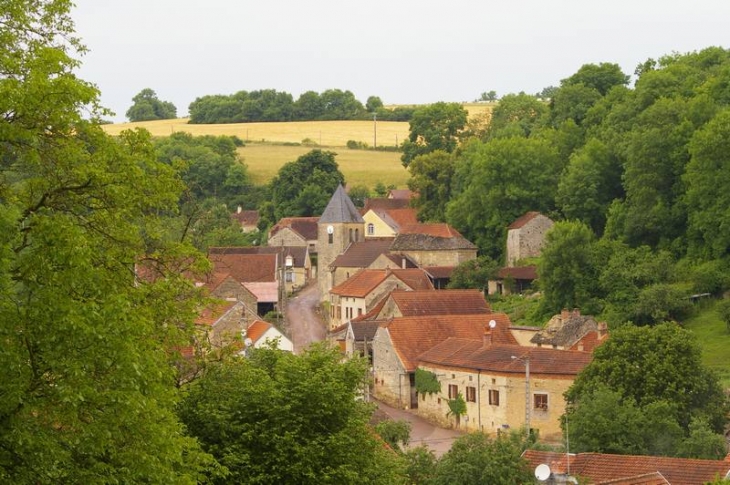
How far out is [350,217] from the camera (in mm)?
88000

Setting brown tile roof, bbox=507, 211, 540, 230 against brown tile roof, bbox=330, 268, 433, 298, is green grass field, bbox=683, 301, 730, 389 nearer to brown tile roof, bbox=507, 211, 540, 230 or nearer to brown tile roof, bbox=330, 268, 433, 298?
brown tile roof, bbox=330, 268, 433, 298

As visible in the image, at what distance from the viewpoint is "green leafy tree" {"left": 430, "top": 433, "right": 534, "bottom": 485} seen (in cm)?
2938

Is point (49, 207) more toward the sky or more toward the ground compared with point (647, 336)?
more toward the sky

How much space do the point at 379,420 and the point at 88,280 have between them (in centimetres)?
2624

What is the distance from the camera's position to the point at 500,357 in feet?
160

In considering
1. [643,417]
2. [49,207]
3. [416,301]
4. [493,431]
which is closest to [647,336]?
[643,417]

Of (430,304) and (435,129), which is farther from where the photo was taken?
(435,129)

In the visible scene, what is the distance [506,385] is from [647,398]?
8.24 meters

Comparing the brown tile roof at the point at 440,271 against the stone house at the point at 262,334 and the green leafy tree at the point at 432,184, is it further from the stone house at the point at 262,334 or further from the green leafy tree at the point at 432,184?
the stone house at the point at 262,334

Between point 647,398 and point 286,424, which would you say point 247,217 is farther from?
point 286,424

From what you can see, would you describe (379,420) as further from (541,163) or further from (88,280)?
(541,163)

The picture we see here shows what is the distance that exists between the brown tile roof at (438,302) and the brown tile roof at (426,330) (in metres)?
3.00

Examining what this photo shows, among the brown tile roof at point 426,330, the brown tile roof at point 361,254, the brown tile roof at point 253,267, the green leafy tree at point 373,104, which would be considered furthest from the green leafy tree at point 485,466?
the green leafy tree at point 373,104

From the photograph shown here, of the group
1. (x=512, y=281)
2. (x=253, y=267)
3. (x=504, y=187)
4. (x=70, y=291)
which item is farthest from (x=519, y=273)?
(x=70, y=291)
